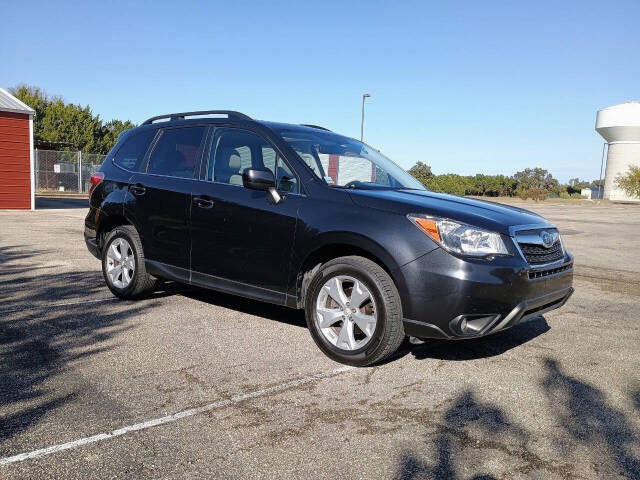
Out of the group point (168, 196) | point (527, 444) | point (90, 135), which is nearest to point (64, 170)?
point (90, 135)

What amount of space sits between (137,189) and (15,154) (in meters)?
16.2

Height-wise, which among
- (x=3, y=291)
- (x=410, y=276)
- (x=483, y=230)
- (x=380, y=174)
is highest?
(x=380, y=174)

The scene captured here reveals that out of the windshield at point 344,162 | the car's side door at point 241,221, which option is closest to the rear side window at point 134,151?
the car's side door at point 241,221

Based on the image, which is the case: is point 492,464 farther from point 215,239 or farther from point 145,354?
point 215,239

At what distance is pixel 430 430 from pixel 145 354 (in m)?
2.22

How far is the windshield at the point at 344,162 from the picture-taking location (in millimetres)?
4609

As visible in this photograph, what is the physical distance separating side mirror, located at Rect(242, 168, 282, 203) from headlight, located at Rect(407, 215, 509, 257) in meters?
1.20

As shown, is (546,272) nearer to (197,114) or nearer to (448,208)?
(448,208)

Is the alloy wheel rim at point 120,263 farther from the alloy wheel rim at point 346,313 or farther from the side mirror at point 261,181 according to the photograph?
the alloy wheel rim at point 346,313

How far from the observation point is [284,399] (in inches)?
132

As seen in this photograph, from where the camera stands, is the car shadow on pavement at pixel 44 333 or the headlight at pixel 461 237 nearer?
the car shadow on pavement at pixel 44 333

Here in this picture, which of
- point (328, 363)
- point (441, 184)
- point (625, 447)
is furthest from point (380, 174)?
point (441, 184)

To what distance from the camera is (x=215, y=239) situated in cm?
478

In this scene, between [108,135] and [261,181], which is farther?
[108,135]
